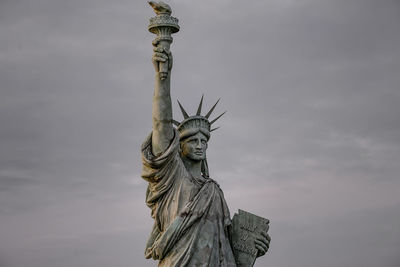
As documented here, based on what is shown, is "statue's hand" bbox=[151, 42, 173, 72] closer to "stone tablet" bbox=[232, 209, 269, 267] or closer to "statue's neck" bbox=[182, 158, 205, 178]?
"statue's neck" bbox=[182, 158, 205, 178]

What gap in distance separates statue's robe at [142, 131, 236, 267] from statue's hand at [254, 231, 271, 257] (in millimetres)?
826

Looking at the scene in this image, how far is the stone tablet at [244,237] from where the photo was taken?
20.3 meters

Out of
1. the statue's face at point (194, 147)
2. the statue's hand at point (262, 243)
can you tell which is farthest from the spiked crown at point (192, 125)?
the statue's hand at point (262, 243)

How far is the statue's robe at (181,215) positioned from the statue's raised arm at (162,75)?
0.22 m

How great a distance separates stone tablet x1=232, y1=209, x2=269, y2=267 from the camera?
66.6 feet

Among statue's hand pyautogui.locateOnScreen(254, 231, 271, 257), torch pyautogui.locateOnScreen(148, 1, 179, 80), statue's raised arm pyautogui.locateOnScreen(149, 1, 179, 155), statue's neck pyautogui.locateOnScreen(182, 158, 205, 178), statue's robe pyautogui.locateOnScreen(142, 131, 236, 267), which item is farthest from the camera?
statue's hand pyautogui.locateOnScreen(254, 231, 271, 257)

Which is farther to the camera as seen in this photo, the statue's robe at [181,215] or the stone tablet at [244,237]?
the stone tablet at [244,237]

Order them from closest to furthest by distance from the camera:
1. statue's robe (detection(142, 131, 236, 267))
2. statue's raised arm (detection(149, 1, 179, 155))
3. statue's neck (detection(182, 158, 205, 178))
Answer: statue's robe (detection(142, 131, 236, 267)) → statue's raised arm (detection(149, 1, 179, 155)) → statue's neck (detection(182, 158, 205, 178))

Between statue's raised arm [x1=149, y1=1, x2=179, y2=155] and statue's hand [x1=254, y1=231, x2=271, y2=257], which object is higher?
statue's raised arm [x1=149, y1=1, x2=179, y2=155]

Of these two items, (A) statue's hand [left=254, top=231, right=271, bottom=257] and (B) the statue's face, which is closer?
(B) the statue's face

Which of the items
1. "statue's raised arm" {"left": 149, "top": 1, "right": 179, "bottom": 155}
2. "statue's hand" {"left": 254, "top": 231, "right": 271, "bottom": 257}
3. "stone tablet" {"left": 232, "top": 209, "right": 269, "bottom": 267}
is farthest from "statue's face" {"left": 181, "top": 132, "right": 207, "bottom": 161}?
"statue's hand" {"left": 254, "top": 231, "right": 271, "bottom": 257}

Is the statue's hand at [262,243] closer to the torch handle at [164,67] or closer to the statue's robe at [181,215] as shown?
the statue's robe at [181,215]

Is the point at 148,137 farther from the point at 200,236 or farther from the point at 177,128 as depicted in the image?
the point at 200,236

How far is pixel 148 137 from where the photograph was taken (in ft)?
64.2
